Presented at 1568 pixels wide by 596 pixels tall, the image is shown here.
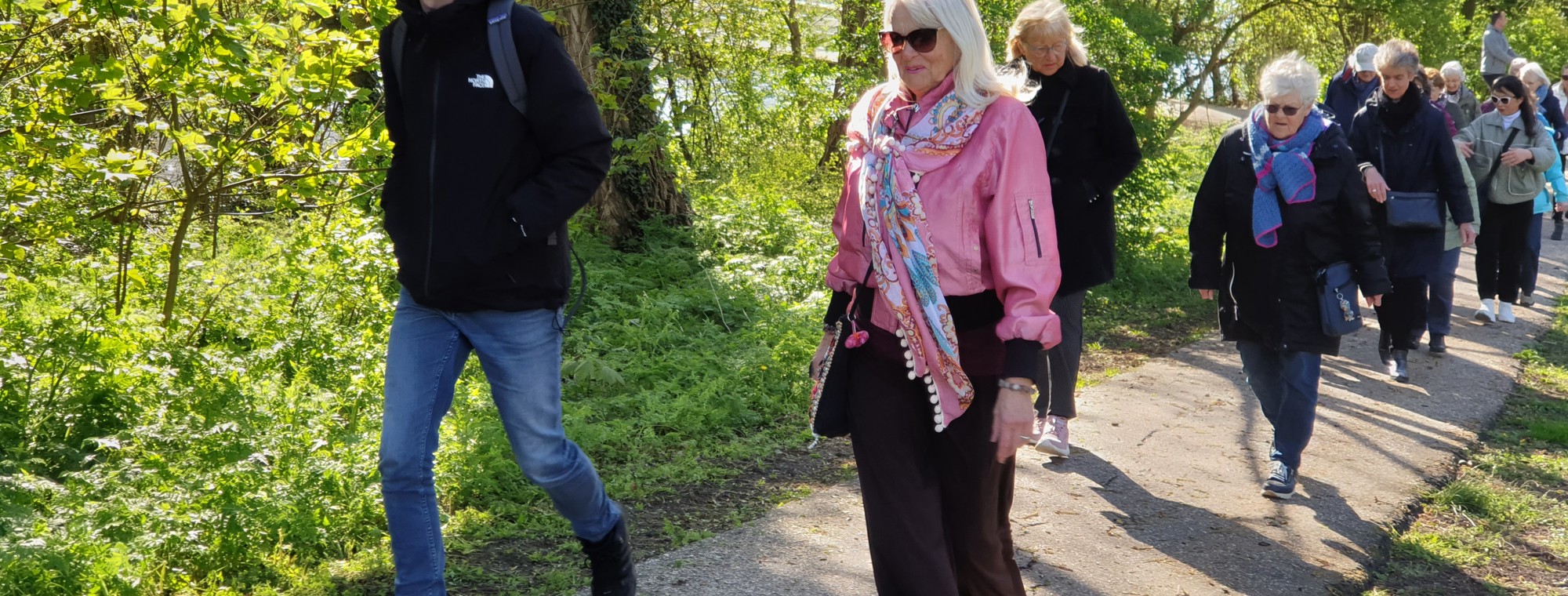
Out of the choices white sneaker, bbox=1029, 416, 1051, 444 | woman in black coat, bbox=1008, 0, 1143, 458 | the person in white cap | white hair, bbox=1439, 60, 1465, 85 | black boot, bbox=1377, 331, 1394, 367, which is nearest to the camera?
woman in black coat, bbox=1008, 0, 1143, 458

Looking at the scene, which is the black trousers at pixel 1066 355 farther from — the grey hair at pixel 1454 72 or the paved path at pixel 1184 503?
the grey hair at pixel 1454 72

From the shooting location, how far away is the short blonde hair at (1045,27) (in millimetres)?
5039

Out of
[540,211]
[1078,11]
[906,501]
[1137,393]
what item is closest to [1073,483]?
[1137,393]

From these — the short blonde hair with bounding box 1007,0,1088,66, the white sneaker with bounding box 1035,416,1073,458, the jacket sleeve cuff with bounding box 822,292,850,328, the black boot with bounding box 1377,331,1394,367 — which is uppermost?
the short blonde hair with bounding box 1007,0,1088,66

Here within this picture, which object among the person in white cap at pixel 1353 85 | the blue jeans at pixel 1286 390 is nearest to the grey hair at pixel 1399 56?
the person in white cap at pixel 1353 85

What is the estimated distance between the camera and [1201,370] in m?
7.92

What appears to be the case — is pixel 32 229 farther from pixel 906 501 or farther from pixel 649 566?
pixel 906 501

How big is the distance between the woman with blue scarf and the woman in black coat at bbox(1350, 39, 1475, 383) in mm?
1907

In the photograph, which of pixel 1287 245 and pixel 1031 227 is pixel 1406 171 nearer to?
pixel 1287 245

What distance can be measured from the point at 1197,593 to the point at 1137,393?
294 centimetres

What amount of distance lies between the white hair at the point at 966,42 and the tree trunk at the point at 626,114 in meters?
4.59

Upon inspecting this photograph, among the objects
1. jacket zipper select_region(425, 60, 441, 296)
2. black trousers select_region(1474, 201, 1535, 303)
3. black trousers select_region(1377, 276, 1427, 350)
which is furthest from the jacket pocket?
black trousers select_region(1474, 201, 1535, 303)

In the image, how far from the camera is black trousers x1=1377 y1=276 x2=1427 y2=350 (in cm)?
777

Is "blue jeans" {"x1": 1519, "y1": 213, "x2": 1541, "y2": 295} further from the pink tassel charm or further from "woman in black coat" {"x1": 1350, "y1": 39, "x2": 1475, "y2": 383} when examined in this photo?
the pink tassel charm
